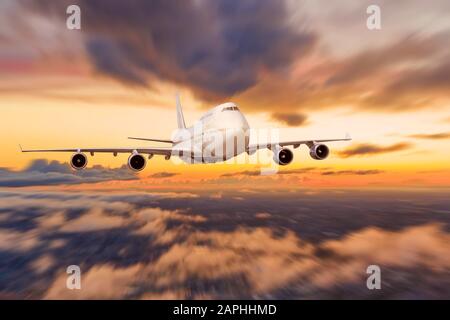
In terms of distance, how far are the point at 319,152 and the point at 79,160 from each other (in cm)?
2846

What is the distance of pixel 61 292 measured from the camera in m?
17.2

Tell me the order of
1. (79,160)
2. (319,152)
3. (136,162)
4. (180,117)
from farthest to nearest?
(180,117), (319,152), (136,162), (79,160)

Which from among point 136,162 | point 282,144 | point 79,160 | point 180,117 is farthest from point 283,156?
point 180,117

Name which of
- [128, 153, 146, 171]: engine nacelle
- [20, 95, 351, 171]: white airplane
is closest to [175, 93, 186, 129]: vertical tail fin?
[20, 95, 351, 171]: white airplane

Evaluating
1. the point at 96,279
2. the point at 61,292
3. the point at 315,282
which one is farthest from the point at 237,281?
the point at 61,292

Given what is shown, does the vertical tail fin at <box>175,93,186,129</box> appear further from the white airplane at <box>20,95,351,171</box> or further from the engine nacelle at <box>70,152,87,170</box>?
the engine nacelle at <box>70,152,87,170</box>

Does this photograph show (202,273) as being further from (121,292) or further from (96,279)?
(96,279)

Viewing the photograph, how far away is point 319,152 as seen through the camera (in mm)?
35688

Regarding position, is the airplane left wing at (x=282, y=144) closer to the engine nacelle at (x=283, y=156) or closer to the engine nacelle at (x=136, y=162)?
the engine nacelle at (x=283, y=156)

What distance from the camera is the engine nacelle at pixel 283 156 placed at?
3562 cm

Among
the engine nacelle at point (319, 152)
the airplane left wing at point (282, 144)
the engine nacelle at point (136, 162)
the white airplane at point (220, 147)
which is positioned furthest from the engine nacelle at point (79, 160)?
the engine nacelle at point (319, 152)

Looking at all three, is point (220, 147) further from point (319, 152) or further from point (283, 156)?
point (319, 152)

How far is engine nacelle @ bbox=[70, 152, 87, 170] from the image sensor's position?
108ft

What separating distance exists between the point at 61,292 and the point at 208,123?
24455 mm
